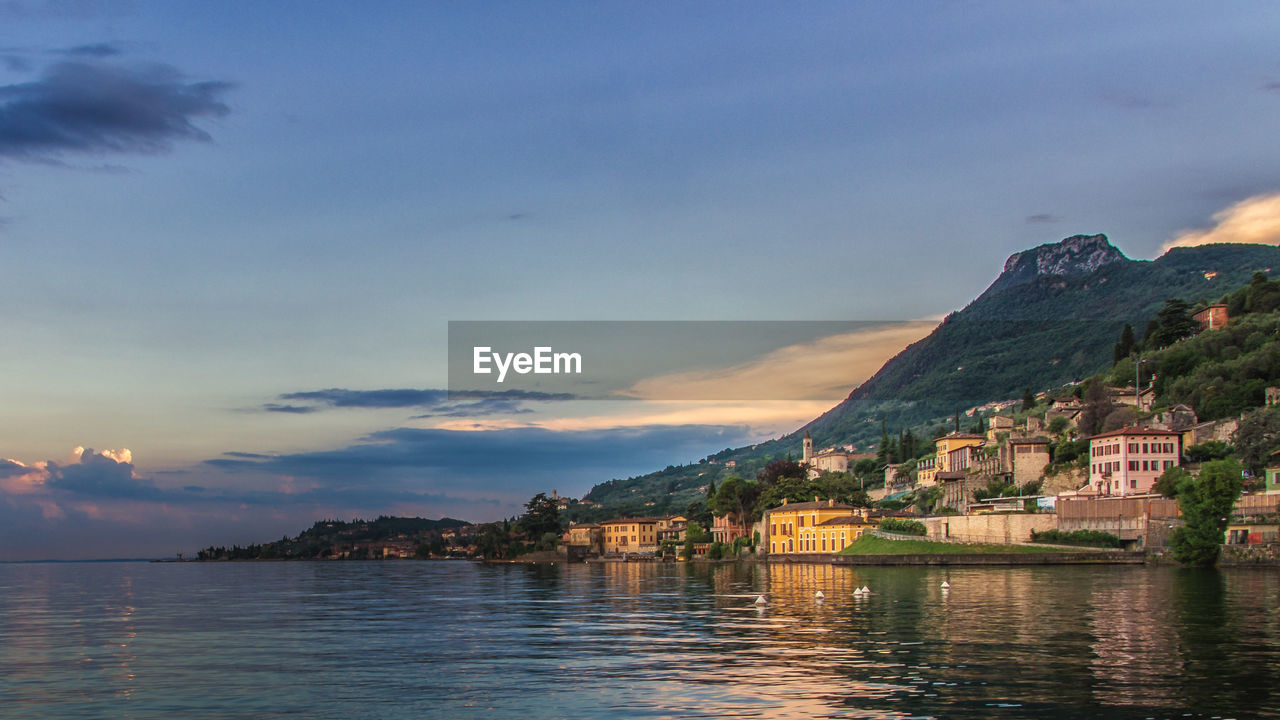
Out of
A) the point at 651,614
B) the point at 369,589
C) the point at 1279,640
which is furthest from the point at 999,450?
the point at 1279,640

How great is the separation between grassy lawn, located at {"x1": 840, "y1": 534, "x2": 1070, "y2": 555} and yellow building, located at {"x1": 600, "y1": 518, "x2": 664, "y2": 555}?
73.9m

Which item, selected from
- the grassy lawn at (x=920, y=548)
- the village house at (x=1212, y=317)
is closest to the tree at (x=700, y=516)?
the grassy lawn at (x=920, y=548)

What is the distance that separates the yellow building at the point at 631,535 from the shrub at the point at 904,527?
74914 millimetres

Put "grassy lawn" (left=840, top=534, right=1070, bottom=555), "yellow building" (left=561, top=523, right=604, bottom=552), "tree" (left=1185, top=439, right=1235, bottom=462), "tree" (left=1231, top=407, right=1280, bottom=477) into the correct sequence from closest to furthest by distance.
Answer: "tree" (left=1231, top=407, right=1280, bottom=477)
"grassy lawn" (left=840, top=534, right=1070, bottom=555)
"tree" (left=1185, top=439, right=1235, bottom=462)
"yellow building" (left=561, top=523, right=604, bottom=552)

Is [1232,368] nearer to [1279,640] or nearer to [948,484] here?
[948,484]

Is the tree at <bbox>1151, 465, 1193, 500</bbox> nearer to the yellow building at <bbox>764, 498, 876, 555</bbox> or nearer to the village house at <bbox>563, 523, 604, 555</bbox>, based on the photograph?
the yellow building at <bbox>764, 498, 876, 555</bbox>

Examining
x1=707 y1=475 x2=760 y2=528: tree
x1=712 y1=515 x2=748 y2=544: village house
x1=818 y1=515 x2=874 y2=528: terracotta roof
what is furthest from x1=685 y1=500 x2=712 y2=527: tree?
x1=818 y1=515 x2=874 y2=528: terracotta roof

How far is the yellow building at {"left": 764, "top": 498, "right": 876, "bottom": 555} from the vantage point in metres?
120

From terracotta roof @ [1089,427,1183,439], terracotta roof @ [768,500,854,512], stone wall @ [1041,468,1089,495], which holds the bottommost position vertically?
terracotta roof @ [768,500,854,512]

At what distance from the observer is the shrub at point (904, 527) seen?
107 metres

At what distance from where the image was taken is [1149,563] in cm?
8369

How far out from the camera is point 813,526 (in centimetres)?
12475

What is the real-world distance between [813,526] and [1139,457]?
3795cm

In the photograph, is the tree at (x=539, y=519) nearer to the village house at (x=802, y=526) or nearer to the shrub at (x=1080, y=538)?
the village house at (x=802, y=526)
